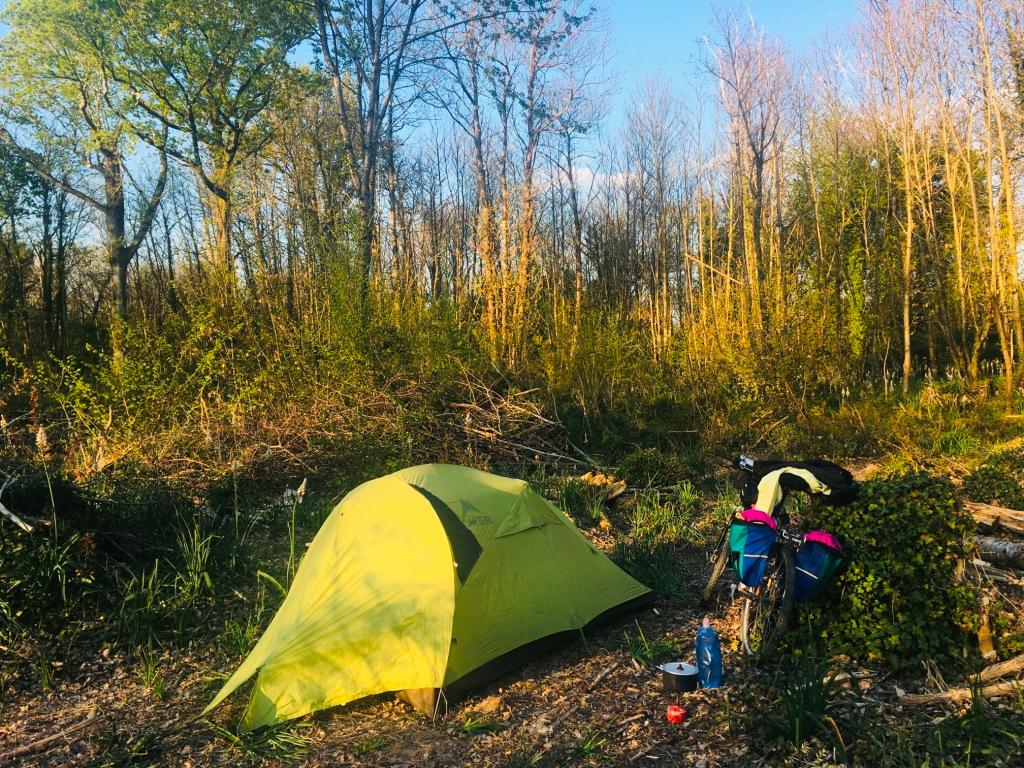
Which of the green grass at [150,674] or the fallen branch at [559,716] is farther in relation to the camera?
the green grass at [150,674]

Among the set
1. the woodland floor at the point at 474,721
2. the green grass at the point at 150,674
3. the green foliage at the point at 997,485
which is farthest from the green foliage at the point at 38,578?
the green foliage at the point at 997,485

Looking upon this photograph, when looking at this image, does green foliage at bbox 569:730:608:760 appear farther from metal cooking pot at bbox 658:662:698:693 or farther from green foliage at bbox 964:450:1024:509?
green foliage at bbox 964:450:1024:509

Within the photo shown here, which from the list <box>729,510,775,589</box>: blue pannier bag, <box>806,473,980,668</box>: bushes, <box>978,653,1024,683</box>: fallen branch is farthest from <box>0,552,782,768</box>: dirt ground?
<box>978,653,1024,683</box>: fallen branch

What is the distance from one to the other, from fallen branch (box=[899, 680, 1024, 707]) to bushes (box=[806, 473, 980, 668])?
0.84 feet

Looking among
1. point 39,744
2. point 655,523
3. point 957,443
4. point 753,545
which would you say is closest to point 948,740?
point 753,545

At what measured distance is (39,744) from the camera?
3150 mm

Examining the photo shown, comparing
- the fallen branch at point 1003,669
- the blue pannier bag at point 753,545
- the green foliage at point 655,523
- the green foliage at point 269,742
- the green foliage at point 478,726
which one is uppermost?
the blue pannier bag at point 753,545

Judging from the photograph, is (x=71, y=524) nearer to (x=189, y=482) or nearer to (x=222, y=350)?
(x=189, y=482)

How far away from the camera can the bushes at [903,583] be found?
3.25m

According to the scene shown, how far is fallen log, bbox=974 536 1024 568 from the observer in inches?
145

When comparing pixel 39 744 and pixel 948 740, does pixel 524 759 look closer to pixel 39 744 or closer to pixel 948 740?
pixel 948 740

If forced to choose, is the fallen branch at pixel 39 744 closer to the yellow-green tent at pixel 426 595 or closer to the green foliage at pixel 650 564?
the yellow-green tent at pixel 426 595

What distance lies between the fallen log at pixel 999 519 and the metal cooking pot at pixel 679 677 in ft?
6.93

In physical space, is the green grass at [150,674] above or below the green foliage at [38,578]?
below
